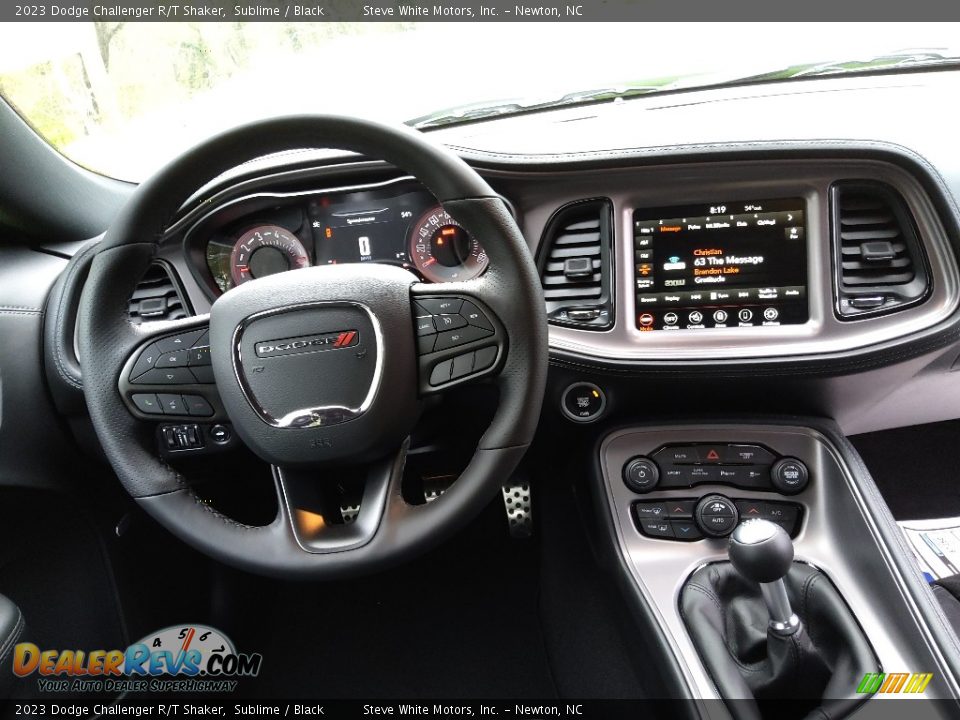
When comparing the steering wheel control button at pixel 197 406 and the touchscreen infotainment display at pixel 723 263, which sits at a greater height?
the touchscreen infotainment display at pixel 723 263

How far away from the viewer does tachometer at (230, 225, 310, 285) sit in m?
1.51

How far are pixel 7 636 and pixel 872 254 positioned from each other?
5.69 feet

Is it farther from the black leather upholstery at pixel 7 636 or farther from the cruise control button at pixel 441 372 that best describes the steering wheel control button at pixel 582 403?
the black leather upholstery at pixel 7 636

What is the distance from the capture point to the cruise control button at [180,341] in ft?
3.72

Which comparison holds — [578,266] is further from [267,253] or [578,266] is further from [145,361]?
[145,361]

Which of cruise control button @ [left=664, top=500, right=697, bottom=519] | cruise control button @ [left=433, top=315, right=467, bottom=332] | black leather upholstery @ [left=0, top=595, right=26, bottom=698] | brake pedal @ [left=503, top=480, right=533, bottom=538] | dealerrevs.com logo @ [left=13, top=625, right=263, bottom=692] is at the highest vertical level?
cruise control button @ [left=433, top=315, right=467, bottom=332]

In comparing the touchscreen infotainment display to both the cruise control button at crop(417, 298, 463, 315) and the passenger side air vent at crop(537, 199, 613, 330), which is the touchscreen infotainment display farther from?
the cruise control button at crop(417, 298, 463, 315)

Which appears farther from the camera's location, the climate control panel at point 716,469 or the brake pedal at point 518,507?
the brake pedal at point 518,507

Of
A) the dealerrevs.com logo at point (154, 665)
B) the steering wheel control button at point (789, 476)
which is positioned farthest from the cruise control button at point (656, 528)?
the dealerrevs.com logo at point (154, 665)

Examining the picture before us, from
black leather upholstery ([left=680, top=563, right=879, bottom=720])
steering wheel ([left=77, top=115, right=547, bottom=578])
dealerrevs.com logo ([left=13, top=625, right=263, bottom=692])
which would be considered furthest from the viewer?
dealerrevs.com logo ([left=13, top=625, right=263, bottom=692])

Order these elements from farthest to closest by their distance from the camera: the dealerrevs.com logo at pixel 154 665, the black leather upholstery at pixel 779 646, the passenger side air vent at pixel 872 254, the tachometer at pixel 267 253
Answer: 1. the dealerrevs.com logo at pixel 154 665
2. the tachometer at pixel 267 253
3. the passenger side air vent at pixel 872 254
4. the black leather upholstery at pixel 779 646

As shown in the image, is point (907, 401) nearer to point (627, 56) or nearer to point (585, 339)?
point (585, 339)

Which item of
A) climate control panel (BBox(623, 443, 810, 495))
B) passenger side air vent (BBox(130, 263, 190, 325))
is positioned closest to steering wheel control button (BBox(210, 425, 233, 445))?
passenger side air vent (BBox(130, 263, 190, 325))

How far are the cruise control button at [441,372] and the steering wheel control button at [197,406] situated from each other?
1.21ft
